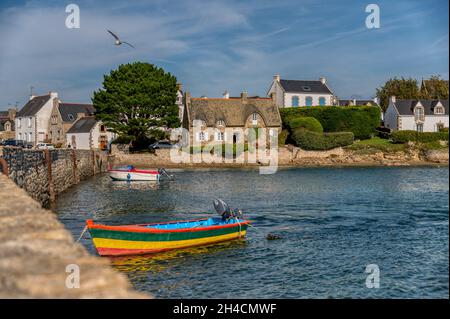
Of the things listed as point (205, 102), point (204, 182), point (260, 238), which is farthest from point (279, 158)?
point (260, 238)

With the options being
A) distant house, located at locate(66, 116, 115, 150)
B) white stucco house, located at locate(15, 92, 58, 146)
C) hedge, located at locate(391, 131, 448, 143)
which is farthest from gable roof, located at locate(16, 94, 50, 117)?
hedge, located at locate(391, 131, 448, 143)

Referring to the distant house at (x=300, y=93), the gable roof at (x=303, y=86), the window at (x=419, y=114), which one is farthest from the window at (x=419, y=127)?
the gable roof at (x=303, y=86)

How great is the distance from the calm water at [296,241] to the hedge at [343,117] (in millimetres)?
41273

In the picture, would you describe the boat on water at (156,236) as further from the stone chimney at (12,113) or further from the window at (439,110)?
the stone chimney at (12,113)

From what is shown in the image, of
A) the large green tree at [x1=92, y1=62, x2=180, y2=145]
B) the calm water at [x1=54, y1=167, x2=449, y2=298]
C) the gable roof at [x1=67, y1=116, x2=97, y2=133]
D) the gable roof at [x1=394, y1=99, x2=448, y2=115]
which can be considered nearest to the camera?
the calm water at [x1=54, y1=167, x2=449, y2=298]

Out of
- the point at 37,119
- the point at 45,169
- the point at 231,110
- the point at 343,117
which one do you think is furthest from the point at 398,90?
the point at 45,169

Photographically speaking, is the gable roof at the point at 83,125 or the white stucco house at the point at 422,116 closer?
the gable roof at the point at 83,125

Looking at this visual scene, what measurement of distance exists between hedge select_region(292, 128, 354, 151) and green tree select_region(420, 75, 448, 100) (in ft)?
134

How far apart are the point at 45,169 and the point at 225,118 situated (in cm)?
5226

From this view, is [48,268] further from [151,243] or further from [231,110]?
[231,110]

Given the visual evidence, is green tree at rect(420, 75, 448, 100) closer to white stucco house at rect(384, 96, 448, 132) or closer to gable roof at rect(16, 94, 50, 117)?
white stucco house at rect(384, 96, 448, 132)

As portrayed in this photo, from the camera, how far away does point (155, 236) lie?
65.1 feet

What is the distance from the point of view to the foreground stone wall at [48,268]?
5.76 m

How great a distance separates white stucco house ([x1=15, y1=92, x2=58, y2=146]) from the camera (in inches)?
3693
